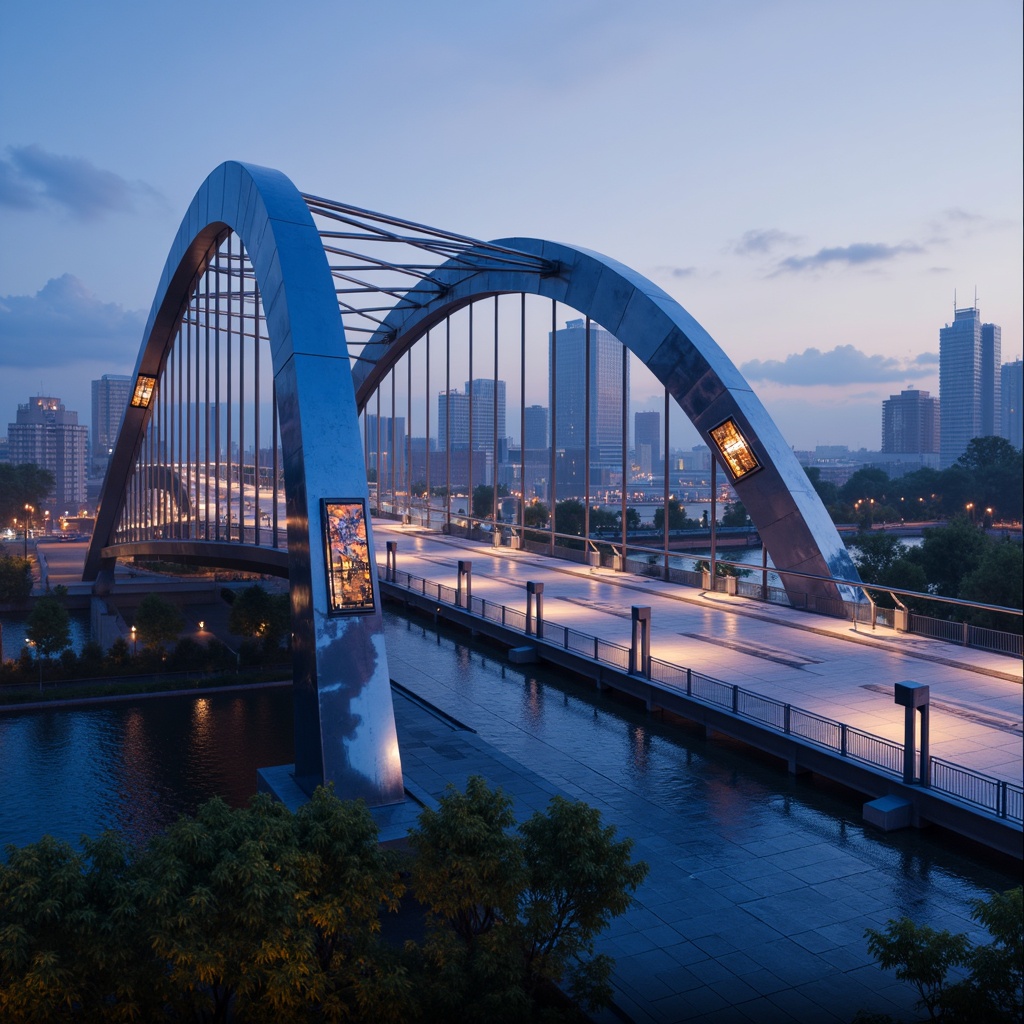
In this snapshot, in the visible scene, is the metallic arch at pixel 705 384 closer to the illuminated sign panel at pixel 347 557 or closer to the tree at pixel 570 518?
the illuminated sign panel at pixel 347 557

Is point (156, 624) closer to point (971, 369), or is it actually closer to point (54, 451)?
point (971, 369)

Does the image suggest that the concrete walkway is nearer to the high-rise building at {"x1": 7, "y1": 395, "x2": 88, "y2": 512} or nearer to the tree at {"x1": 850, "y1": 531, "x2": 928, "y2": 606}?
the tree at {"x1": 850, "y1": 531, "x2": 928, "y2": 606}

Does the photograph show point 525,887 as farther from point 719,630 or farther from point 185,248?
point 185,248

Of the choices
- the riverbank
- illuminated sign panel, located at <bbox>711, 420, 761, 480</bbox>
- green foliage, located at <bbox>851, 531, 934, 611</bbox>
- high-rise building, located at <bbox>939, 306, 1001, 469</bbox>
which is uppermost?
high-rise building, located at <bbox>939, 306, 1001, 469</bbox>

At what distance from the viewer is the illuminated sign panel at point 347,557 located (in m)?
14.7

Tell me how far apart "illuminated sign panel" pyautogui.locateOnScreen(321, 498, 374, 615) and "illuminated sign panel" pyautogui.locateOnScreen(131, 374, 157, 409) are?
97.3ft

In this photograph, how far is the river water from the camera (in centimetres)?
1370

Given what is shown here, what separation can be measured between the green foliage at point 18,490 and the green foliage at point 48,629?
261 ft

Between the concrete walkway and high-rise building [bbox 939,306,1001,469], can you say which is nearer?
the concrete walkway

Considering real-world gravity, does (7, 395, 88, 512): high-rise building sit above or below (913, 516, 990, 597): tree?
above

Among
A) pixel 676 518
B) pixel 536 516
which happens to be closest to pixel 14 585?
pixel 536 516

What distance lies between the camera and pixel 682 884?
12070 millimetres

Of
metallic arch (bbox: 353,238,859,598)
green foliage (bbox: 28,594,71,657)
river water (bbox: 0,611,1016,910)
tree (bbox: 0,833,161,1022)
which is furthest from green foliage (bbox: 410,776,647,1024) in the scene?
green foliage (bbox: 28,594,71,657)

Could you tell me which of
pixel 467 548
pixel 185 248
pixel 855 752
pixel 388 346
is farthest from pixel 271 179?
pixel 388 346
